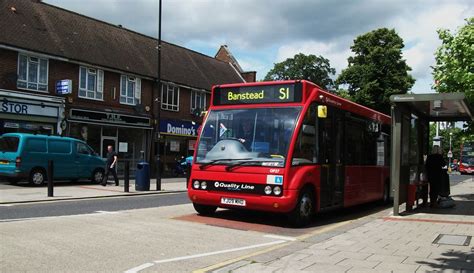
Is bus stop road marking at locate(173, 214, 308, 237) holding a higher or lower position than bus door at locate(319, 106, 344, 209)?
lower

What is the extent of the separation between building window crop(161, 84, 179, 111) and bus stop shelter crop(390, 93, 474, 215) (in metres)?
19.2

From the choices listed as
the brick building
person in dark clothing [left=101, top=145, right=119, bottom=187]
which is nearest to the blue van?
person in dark clothing [left=101, top=145, right=119, bottom=187]

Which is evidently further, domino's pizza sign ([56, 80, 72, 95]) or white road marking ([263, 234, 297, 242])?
domino's pizza sign ([56, 80, 72, 95])

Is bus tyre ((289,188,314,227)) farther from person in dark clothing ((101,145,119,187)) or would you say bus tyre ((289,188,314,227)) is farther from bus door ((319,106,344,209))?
person in dark clothing ((101,145,119,187))

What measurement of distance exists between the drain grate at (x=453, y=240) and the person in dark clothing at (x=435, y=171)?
16.6 ft

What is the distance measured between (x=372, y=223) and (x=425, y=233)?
1523mm

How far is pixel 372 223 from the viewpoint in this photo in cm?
1103

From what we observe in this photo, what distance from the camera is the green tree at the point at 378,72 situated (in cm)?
3756

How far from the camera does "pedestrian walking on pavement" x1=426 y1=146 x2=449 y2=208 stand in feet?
46.4

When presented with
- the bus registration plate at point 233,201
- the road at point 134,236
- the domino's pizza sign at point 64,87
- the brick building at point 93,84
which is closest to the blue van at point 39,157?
the brick building at point 93,84

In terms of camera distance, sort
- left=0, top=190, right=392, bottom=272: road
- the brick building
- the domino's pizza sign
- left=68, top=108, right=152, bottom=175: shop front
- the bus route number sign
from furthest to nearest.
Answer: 1. left=68, top=108, right=152, bottom=175: shop front
2. the domino's pizza sign
3. the brick building
4. the bus route number sign
5. left=0, top=190, right=392, bottom=272: road

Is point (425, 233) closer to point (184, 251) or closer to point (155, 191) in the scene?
point (184, 251)

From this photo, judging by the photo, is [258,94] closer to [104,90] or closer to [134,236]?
[134,236]

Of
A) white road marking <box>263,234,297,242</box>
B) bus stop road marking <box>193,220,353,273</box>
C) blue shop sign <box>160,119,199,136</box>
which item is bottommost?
white road marking <box>263,234,297,242</box>
